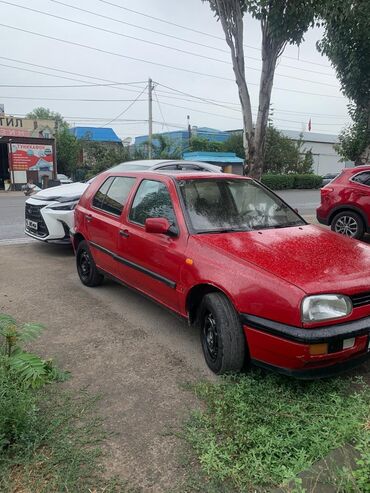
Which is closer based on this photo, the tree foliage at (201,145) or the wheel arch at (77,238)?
the wheel arch at (77,238)

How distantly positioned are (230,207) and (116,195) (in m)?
1.51

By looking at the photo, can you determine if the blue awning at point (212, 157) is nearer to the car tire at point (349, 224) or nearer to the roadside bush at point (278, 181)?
the roadside bush at point (278, 181)

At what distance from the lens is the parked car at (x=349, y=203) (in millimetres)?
8336

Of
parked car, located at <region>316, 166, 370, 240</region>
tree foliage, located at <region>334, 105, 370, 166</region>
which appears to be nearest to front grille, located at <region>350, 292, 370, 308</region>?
parked car, located at <region>316, 166, 370, 240</region>

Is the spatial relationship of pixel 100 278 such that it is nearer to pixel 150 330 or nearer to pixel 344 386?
pixel 150 330

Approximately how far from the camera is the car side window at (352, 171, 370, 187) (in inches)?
328

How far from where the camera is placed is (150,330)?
4402mm

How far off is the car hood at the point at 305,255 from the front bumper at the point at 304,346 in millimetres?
264

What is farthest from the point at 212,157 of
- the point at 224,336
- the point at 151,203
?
the point at 224,336

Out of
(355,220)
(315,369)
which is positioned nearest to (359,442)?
(315,369)

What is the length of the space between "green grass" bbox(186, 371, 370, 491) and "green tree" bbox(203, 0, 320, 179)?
206 inches

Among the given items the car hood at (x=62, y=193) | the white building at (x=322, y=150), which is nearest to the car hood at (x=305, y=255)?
the car hood at (x=62, y=193)

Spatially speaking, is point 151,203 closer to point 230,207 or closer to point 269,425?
point 230,207

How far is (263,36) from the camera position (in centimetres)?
696
